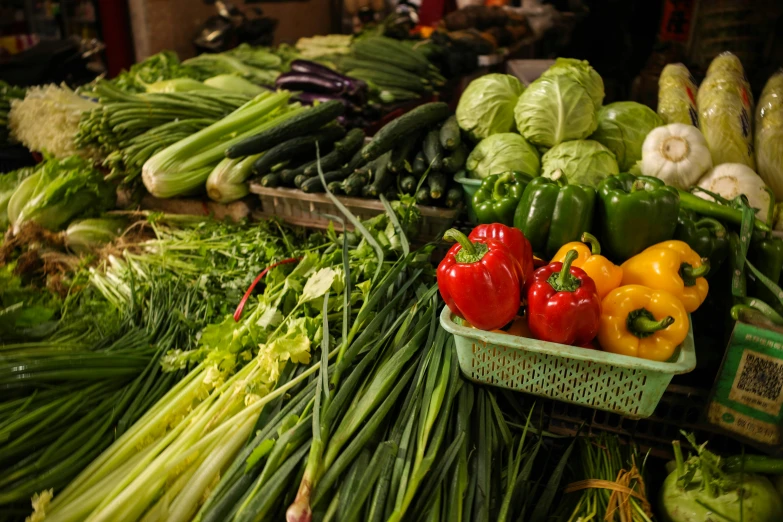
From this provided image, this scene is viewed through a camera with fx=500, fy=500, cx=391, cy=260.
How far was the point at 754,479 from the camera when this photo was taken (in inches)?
48.4

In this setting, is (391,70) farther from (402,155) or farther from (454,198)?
(454,198)

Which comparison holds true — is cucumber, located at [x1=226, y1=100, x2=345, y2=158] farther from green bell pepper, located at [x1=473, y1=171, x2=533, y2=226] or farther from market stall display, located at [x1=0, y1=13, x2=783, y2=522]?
green bell pepper, located at [x1=473, y1=171, x2=533, y2=226]

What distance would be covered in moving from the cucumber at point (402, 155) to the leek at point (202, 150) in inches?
32.0

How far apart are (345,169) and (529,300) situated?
1.35 meters

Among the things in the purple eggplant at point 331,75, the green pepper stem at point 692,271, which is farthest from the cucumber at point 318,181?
the green pepper stem at point 692,271

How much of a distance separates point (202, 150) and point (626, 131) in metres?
2.07

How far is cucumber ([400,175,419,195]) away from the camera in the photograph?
2.16 meters

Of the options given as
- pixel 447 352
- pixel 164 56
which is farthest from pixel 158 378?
pixel 164 56

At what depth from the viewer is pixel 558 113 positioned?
2100 millimetres

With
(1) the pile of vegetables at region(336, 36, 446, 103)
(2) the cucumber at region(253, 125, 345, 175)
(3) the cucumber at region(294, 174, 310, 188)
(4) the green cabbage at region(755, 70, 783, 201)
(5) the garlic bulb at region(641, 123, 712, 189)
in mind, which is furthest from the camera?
(1) the pile of vegetables at region(336, 36, 446, 103)

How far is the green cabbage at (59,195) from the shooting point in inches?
94.1

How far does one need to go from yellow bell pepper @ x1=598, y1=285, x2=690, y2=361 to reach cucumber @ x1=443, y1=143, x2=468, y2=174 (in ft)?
3.51

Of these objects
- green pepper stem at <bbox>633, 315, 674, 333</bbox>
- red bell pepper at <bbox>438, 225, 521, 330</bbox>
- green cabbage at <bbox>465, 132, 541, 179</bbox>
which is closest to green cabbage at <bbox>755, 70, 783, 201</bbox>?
green cabbage at <bbox>465, 132, 541, 179</bbox>

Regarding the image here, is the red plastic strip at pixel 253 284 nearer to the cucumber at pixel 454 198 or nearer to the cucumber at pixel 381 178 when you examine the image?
the cucumber at pixel 381 178
